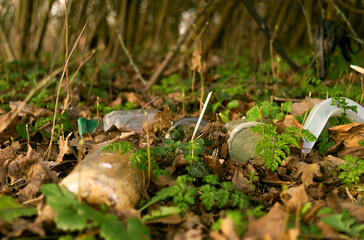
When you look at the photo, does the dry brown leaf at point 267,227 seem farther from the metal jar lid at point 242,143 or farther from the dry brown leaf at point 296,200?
the metal jar lid at point 242,143

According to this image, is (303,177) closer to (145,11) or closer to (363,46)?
(363,46)

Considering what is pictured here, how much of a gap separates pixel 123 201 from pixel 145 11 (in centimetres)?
855

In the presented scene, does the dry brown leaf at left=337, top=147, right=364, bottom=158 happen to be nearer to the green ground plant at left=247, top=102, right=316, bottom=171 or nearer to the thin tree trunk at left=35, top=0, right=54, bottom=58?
the green ground plant at left=247, top=102, right=316, bottom=171

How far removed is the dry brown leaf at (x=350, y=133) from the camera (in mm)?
2432

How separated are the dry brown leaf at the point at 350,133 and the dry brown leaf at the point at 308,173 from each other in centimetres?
51

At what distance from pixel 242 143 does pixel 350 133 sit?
869 millimetres

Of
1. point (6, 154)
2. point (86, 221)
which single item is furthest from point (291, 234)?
point (6, 154)

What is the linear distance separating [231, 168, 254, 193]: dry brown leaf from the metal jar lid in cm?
29

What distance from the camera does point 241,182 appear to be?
79.4 inches

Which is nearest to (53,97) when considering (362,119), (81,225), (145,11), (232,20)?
(81,225)

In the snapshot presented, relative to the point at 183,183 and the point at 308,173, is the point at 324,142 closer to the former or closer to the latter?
the point at 308,173

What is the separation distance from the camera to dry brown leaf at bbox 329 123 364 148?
2.43 metres

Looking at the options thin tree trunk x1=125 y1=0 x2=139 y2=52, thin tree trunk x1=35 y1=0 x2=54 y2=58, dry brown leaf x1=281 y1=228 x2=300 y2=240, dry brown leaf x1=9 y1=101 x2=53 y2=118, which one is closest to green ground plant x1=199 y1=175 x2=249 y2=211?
dry brown leaf x1=281 y1=228 x2=300 y2=240

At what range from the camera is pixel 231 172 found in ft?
7.18
